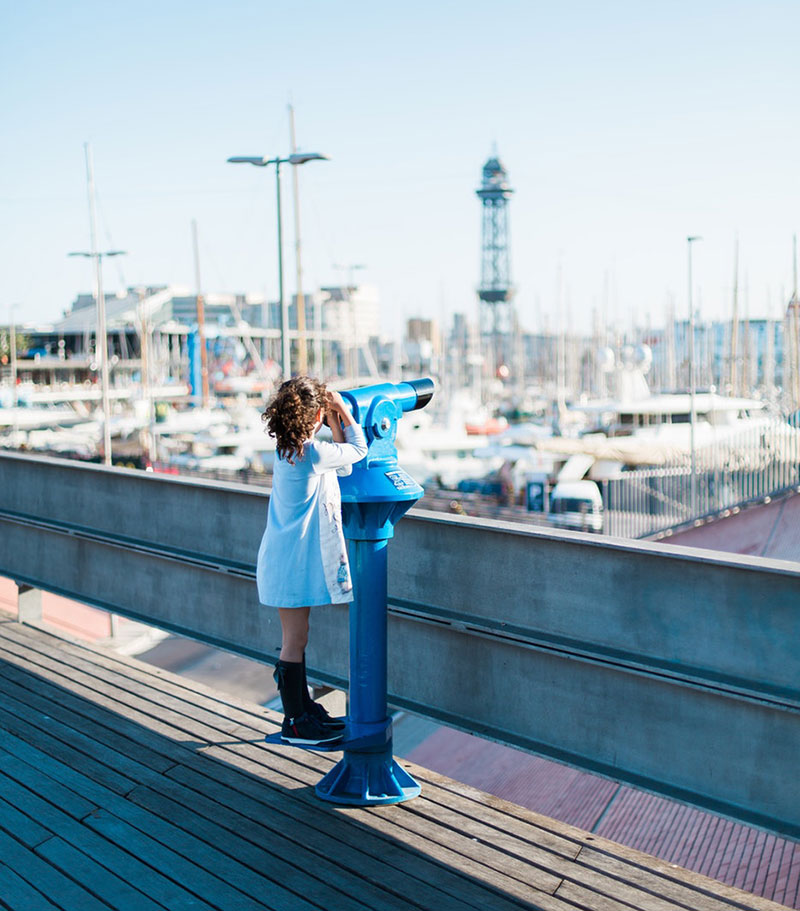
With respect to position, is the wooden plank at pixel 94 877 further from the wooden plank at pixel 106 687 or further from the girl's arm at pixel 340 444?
the girl's arm at pixel 340 444

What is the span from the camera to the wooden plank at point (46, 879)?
345cm

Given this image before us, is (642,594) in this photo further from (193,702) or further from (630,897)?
(193,702)

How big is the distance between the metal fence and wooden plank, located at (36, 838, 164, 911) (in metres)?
19.8

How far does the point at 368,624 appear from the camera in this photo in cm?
427

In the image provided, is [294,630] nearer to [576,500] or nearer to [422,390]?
[422,390]

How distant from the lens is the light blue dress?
4184 millimetres

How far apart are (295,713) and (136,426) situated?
174ft

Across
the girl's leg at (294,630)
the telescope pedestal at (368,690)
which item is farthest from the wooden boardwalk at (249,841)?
the girl's leg at (294,630)

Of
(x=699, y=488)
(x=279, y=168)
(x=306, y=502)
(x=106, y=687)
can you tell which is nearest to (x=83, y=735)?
(x=106, y=687)

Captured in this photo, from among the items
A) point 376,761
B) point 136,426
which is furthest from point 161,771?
point 136,426

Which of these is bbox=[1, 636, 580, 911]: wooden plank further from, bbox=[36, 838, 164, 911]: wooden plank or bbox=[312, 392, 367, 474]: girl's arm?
bbox=[312, 392, 367, 474]: girl's arm

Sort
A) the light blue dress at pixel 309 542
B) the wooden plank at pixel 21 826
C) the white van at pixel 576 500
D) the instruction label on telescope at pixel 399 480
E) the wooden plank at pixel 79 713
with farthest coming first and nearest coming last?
the white van at pixel 576 500 < the wooden plank at pixel 79 713 < the instruction label on telescope at pixel 399 480 < the light blue dress at pixel 309 542 < the wooden plank at pixel 21 826

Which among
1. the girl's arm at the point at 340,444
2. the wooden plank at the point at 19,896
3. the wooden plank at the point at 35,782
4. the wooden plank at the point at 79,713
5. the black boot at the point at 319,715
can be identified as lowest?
the wooden plank at the point at 79,713

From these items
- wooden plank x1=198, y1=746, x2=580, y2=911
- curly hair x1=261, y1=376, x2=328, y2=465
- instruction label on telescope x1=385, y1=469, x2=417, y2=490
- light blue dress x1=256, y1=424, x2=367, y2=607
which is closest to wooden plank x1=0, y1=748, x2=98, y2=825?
wooden plank x1=198, y1=746, x2=580, y2=911
